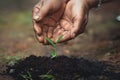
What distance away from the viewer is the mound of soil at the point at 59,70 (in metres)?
2.71

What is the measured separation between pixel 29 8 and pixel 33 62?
17.6 feet

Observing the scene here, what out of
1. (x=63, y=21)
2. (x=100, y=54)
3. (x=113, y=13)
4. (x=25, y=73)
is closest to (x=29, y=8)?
(x=113, y=13)

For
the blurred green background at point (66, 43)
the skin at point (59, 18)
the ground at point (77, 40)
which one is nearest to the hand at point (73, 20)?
the skin at point (59, 18)

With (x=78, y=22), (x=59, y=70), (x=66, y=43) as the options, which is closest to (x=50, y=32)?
(x=78, y=22)

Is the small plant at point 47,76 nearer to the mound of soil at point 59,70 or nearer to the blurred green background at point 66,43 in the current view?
the mound of soil at point 59,70

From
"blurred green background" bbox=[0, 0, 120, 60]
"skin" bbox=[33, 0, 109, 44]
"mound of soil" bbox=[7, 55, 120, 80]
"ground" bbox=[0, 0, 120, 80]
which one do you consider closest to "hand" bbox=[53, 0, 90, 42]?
"skin" bbox=[33, 0, 109, 44]

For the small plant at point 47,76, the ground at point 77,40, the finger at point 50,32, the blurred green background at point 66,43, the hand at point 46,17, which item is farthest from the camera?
the blurred green background at point 66,43

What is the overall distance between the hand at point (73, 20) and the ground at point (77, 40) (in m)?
0.48

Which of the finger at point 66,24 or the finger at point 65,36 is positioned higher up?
the finger at point 66,24

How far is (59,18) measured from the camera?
11.3ft

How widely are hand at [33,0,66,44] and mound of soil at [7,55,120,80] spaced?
263 millimetres

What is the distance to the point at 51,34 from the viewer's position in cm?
327

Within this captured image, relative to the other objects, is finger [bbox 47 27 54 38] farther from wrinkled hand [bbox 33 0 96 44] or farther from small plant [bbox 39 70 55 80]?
small plant [bbox 39 70 55 80]

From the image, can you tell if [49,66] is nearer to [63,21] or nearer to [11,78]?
[11,78]
